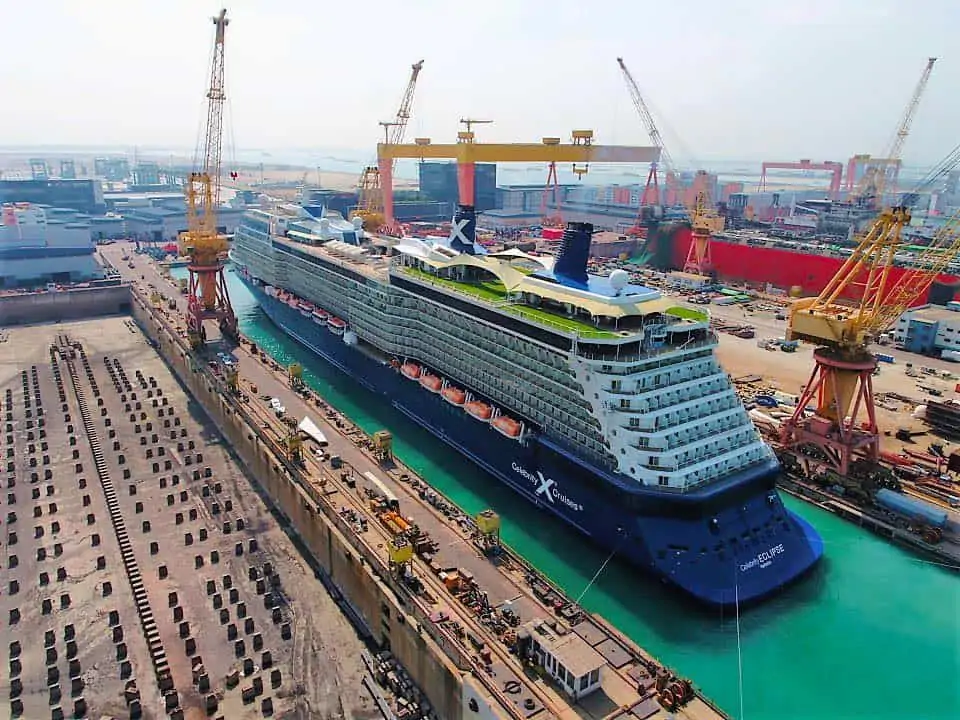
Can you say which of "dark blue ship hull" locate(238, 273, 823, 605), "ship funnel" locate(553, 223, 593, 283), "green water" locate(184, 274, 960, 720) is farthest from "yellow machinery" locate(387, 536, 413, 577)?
"ship funnel" locate(553, 223, 593, 283)

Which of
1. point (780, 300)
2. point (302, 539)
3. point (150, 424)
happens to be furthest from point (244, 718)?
point (780, 300)

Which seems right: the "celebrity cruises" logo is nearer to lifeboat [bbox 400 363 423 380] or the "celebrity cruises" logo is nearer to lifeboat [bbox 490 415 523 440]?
lifeboat [bbox 490 415 523 440]

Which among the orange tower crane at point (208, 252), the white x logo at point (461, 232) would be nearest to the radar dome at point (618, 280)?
the white x logo at point (461, 232)

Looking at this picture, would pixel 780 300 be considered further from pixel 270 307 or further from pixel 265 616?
pixel 265 616

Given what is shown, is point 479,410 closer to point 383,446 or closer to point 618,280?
point 383,446

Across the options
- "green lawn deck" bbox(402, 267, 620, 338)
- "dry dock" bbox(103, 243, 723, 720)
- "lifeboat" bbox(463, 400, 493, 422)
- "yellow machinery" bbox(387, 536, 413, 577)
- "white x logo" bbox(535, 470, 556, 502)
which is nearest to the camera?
"dry dock" bbox(103, 243, 723, 720)
